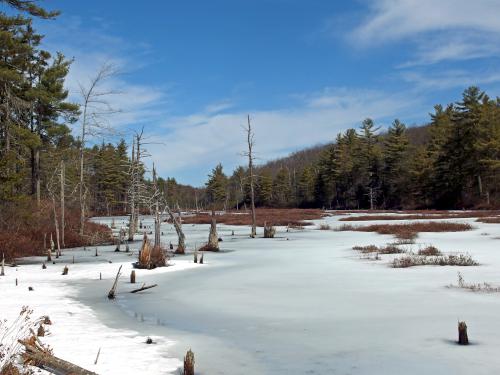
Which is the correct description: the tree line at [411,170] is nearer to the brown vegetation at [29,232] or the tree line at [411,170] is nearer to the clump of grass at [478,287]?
the brown vegetation at [29,232]

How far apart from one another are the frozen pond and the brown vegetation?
8.87m

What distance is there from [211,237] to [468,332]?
16.2 metres

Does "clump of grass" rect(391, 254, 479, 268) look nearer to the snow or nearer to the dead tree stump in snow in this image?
the snow

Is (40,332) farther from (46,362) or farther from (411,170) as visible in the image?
(411,170)

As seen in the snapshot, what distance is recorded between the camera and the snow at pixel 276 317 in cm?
571

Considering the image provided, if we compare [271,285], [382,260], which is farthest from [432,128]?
[271,285]

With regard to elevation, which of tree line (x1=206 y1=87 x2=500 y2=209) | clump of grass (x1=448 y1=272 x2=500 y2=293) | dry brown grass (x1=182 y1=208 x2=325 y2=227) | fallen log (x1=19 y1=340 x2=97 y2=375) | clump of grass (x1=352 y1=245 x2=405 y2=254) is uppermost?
tree line (x1=206 y1=87 x2=500 y2=209)

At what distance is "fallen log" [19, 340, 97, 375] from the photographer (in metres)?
4.70

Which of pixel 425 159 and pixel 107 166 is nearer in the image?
pixel 425 159

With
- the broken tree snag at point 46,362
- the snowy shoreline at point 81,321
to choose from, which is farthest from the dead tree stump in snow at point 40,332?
the broken tree snag at point 46,362

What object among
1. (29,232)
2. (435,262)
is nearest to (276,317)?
(435,262)

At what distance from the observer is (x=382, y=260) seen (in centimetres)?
1535

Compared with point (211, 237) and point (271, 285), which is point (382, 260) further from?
point (211, 237)

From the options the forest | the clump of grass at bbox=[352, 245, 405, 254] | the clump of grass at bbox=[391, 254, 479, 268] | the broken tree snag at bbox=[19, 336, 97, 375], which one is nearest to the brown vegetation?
the forest
